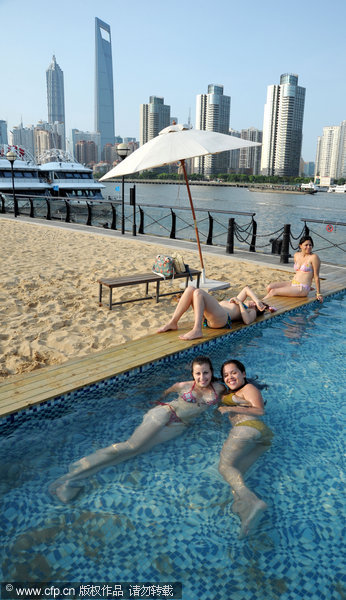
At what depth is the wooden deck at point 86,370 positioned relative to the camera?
134 inches

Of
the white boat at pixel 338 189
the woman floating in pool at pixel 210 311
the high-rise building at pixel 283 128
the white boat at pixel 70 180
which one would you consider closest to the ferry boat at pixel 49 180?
the white boat at pixel 70 180

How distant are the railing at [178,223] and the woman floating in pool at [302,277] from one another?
2.53 metres

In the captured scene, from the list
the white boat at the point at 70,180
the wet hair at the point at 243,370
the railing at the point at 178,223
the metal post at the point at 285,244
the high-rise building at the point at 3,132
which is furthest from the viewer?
the high-rise building at the point at 3,132

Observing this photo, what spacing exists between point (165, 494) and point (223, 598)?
757mm

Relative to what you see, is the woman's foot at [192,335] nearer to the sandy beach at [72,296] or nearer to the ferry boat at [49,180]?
the sandy beach at [72,296]

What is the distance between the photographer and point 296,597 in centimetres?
210

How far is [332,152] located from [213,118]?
61247 millimetres

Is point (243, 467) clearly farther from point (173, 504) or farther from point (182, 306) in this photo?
point (182, 306)

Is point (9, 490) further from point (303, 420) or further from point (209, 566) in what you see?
point (303, 420)

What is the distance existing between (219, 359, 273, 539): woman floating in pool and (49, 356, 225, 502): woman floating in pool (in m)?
0.17

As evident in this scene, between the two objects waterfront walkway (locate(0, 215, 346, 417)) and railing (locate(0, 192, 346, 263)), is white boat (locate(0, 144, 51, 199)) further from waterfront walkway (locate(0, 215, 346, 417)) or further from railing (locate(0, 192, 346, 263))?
waterfront walkway (locate(0, 215, 346, 417))

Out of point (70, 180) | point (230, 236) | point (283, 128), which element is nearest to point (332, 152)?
point (283, 128)

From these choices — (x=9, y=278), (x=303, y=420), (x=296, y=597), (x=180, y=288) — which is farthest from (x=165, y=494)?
(x=9, y=278)

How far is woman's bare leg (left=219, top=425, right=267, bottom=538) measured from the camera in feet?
8.23
